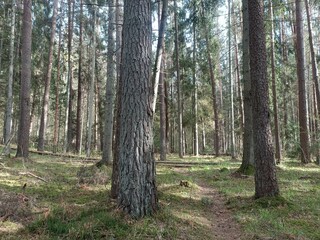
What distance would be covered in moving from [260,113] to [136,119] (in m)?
3.30

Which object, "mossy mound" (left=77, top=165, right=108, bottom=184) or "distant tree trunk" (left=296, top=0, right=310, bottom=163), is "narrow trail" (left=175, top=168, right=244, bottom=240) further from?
"distant tree trunk" (left=296, top=0, right=310, bottom=163)

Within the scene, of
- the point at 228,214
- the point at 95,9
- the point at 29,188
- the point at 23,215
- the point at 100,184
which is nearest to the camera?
the point at 23,215

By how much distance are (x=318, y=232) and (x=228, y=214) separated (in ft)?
6.14

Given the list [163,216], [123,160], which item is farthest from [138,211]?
[123,160]

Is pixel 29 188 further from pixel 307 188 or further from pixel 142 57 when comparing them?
pixel 307 188

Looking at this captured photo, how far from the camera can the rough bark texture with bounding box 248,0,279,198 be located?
6.96m

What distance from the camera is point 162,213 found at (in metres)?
5.32

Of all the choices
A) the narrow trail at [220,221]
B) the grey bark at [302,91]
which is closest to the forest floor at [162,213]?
the narrow trail at [220,221]

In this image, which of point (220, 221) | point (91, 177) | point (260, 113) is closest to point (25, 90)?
point (91, 177)

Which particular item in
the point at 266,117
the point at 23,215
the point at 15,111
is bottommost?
the point at 23,215

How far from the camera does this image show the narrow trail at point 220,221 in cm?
531

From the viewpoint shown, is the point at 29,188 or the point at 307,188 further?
the point at 307,188

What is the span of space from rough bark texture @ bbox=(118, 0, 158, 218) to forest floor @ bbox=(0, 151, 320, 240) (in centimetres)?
29

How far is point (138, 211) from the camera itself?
5.04 m
